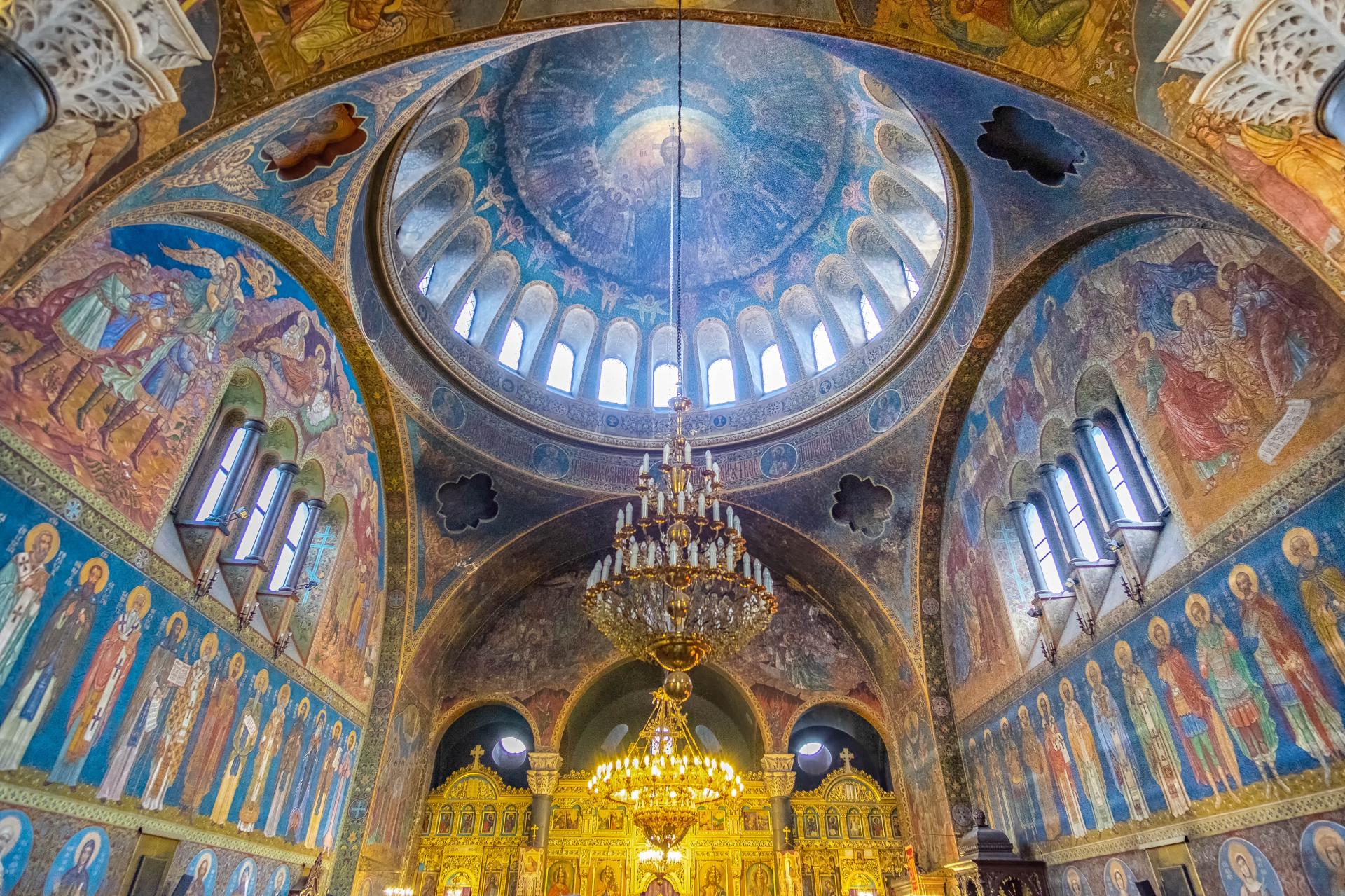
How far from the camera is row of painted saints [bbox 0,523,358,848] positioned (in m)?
6.25

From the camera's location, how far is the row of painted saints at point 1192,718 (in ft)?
19.7

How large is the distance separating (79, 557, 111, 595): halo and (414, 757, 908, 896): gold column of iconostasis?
991cm

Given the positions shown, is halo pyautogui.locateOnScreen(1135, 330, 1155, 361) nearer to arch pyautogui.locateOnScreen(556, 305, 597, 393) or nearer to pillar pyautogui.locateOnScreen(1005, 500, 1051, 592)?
pillar pyautogui.locateOnScreen(1005, 500, 1051, 592)

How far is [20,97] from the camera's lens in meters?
4.29

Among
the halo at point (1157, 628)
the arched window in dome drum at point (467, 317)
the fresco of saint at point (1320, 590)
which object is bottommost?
the fresco of saint at point (1320, 590)

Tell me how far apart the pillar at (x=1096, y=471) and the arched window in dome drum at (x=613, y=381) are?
8.98 metres

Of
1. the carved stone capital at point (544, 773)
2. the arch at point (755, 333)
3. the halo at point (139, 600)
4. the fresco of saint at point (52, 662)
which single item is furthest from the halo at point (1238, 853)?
the carved stone capital at point (544, 773)

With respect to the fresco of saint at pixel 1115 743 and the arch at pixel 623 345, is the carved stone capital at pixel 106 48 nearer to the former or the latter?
the arch at pixel 623 345

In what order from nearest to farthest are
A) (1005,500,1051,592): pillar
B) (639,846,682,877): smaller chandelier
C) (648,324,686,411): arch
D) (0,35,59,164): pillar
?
(0,35,59,164): pillar → (1005,500,1051,592): pillar → (639,846,682,877): smaller chandelier → (648,324,686,411): arch

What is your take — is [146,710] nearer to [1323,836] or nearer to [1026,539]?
[1323,836]

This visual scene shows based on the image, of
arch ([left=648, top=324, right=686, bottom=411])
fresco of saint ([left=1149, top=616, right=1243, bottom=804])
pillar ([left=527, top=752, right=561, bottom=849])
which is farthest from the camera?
arch ([left=648, top=324, right=686, bottom=411])

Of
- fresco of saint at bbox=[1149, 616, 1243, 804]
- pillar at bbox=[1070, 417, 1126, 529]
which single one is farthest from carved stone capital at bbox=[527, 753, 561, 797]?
pillar at bbox=[1070, 417, 1126, 529]

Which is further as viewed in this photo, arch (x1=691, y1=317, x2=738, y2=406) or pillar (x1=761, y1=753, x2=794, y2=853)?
arch (x1=691, y1=317, x2=738, y2=406)

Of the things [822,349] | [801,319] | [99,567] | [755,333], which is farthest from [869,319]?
[99,567]
